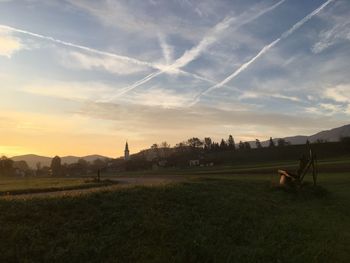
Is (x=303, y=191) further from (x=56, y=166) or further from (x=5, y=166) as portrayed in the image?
(x=5, y=166)

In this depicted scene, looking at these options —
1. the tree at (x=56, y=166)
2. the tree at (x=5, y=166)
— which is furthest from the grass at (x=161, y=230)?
the tree at (x=5, y=166)

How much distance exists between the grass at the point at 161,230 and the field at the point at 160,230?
0.09ft

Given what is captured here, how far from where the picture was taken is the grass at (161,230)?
11867 millimetres

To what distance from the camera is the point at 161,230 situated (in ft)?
46.1

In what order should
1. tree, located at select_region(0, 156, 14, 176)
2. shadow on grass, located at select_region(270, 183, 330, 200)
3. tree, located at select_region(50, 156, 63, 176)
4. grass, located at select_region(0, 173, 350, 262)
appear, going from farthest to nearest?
tree, located at select_region(50, 156, 63, 176), tree, located at select_region(0, 156, 14, 176), shadow on grass, located at select_region(270, 183, 330, 200), grass, located at select_region(0, 173, 350, 262)

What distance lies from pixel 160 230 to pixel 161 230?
35 mm

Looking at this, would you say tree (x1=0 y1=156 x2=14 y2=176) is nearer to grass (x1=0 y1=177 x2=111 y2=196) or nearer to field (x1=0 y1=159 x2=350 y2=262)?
grass (x1=0 y1=177 x2=111 y2=196)

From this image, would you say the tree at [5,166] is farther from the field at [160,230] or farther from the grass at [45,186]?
the field at [160,230]

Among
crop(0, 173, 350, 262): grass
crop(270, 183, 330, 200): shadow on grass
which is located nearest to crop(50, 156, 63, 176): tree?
crop(270, 183, 330, 200): shadow on grass

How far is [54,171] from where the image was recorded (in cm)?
14362

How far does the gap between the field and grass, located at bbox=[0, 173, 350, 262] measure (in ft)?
0.09

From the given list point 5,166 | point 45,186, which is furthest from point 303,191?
point 5,166

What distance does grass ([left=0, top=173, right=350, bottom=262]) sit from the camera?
11867 millimetres

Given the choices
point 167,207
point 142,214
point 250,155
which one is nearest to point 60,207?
point 142,214
